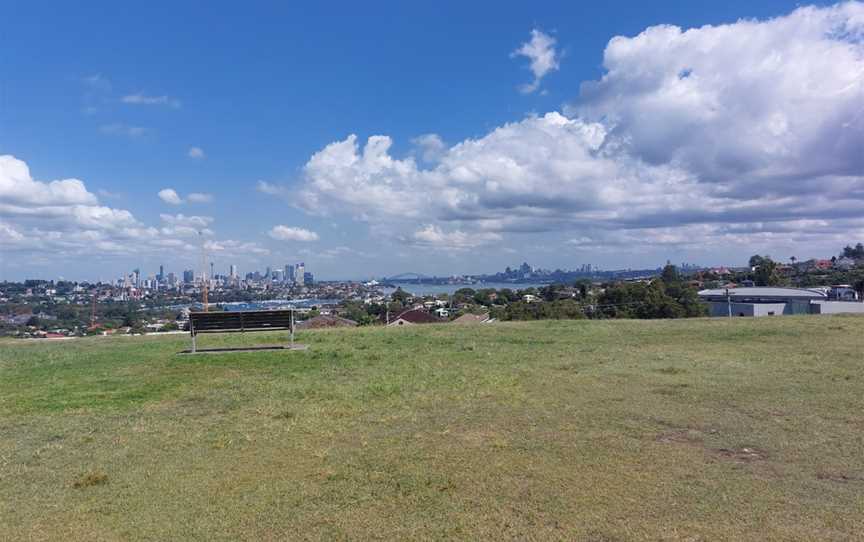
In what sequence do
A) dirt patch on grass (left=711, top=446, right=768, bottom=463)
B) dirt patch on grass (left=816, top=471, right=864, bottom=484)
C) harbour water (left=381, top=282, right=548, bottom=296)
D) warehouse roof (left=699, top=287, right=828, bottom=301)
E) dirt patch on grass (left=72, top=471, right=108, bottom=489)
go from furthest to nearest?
harbour water (left=381, top=282, right=548, bottom=296), warehouse roof (left=699, top=287, right=828, bottom=301), dirt patch on grass (left=711, top=446, right=768, bottom=463), dirt patch on grass (left=72, top=471, right=108, bottom=489), dirt patch on grass (left=816, top=471, right=864, bottom=484)

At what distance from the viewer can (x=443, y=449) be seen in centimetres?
555

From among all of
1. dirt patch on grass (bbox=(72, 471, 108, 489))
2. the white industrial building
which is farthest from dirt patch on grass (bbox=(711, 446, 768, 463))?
the white industrial building

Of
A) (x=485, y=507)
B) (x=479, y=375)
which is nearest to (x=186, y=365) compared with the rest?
(x=479, y=375)

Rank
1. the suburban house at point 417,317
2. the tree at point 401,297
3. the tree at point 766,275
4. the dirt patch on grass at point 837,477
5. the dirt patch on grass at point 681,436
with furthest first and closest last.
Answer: the tree at point 766,275 < the tree at point 401,297 < the suburban house at point 417,317 < the dirt patch on grass at point 681,436 < the dirt patch on grass at point 837,477

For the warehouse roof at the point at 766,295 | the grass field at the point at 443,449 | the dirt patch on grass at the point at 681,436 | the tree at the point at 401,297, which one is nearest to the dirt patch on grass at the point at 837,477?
the grass field at the point at 443,449

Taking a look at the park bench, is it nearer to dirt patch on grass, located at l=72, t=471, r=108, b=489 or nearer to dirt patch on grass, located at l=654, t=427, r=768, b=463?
dirt patch on grass, located at l=72, t=471, r=108, b=489

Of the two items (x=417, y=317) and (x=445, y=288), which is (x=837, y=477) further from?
(x=445, y=288)

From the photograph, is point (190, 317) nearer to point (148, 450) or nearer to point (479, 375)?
point (479, 375)

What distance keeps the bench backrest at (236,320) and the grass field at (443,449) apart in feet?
6.05

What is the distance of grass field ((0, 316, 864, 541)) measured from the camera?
13.2ft

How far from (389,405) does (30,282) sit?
2371 inches

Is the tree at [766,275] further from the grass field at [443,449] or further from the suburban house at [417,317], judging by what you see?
the grass field at [443,449]

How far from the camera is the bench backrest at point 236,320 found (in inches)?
509

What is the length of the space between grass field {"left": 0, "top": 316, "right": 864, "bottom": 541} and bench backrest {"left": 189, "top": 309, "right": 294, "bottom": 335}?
1843mm
